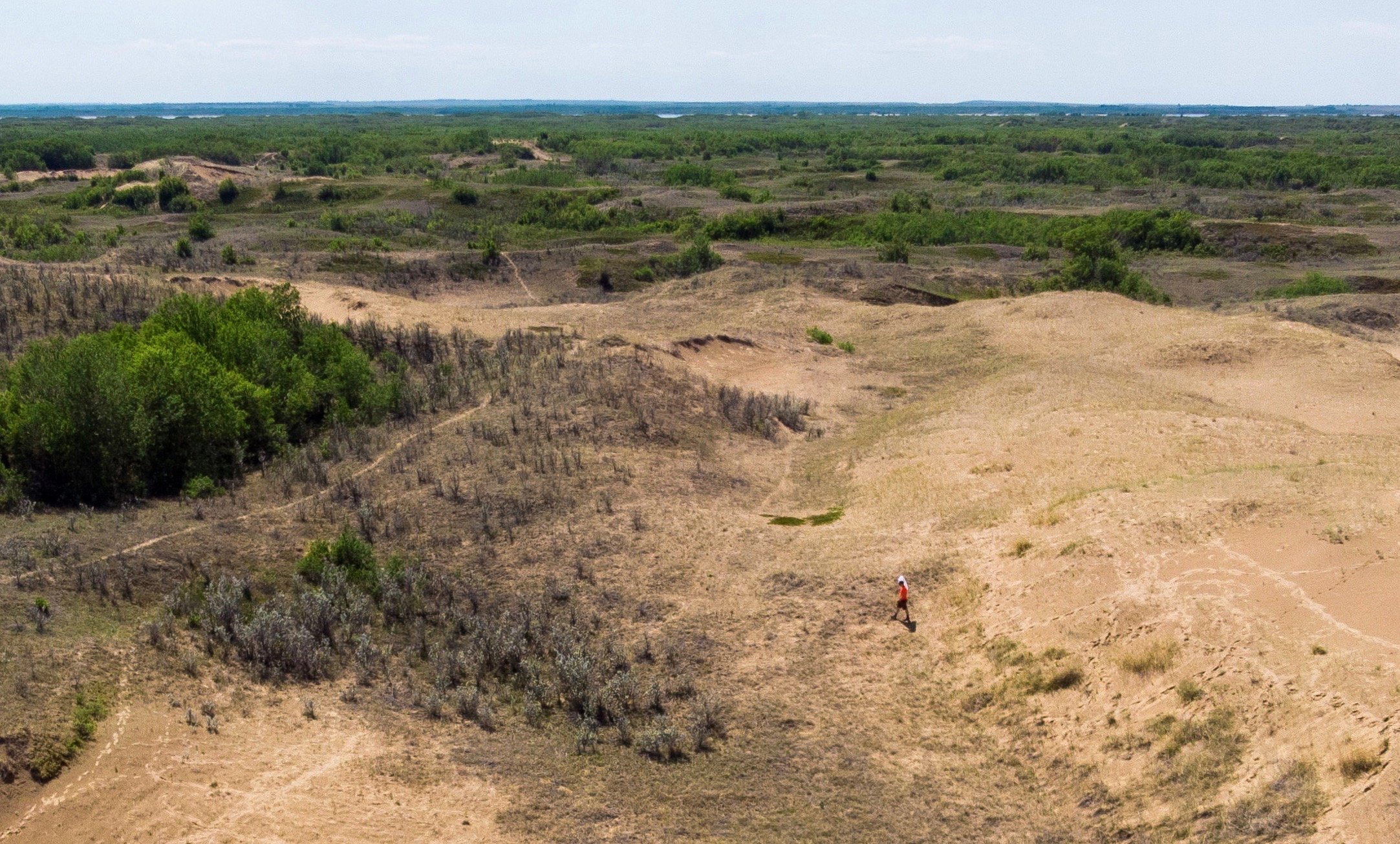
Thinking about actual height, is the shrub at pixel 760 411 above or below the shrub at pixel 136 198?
below

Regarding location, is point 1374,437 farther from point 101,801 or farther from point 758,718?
point 101,801

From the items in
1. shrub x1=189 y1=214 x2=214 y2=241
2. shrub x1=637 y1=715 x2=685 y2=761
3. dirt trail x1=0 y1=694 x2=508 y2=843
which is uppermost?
shrub x1=189 y1=214 x2=214 y2=241

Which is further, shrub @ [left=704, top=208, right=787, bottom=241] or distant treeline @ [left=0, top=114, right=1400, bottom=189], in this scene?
distant treeline @ [left=0, top=114, right=1400, bottom=189]

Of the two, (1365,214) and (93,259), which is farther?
(1365,214)

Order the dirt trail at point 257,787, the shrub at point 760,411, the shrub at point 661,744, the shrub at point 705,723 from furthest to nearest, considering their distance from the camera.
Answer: the shrub at point 760,411 < the shrub at point 705,723 < the shrub at point 661,744 < the dirt trail at point 257,787

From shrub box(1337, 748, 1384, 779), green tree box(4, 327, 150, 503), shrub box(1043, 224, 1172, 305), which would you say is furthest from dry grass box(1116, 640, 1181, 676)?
shrub box(1043, 224, 1172, 305)

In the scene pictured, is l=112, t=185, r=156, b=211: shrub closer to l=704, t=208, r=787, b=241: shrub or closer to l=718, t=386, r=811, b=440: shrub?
l=704, t=208, r=787, b=241: shrub

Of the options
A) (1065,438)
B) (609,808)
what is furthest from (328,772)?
(1065,438)

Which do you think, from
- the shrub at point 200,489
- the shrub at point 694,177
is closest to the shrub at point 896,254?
the shrub at point 200,489

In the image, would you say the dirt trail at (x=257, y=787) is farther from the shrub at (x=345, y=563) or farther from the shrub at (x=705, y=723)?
the shrub at (x=345, y=563)
